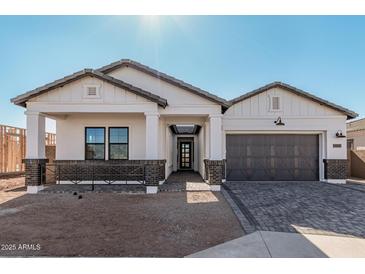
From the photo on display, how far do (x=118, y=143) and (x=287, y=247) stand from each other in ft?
30.7

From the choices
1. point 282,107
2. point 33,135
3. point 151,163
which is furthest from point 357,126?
point 33,135

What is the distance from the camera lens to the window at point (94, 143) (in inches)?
483

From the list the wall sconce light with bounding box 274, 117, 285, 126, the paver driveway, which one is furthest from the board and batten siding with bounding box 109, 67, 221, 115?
the wall sconce light with bounding box 274, 117, 285, 126

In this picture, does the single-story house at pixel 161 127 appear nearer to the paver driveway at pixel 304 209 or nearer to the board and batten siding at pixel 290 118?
the board and batten siding at pixel 290 118

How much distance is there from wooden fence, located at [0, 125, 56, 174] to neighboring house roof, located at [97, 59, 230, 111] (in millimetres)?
7591

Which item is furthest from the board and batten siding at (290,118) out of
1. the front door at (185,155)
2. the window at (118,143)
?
the front door at (185,155)

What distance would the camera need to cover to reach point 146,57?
1249 centimetres

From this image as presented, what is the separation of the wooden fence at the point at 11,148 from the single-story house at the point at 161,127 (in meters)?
5.00

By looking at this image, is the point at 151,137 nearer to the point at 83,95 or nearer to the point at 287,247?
the point at 83,95

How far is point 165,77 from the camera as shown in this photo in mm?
11500

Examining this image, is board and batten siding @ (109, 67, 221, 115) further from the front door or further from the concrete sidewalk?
the front door

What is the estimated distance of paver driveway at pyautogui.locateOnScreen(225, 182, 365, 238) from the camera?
18.5 ft
